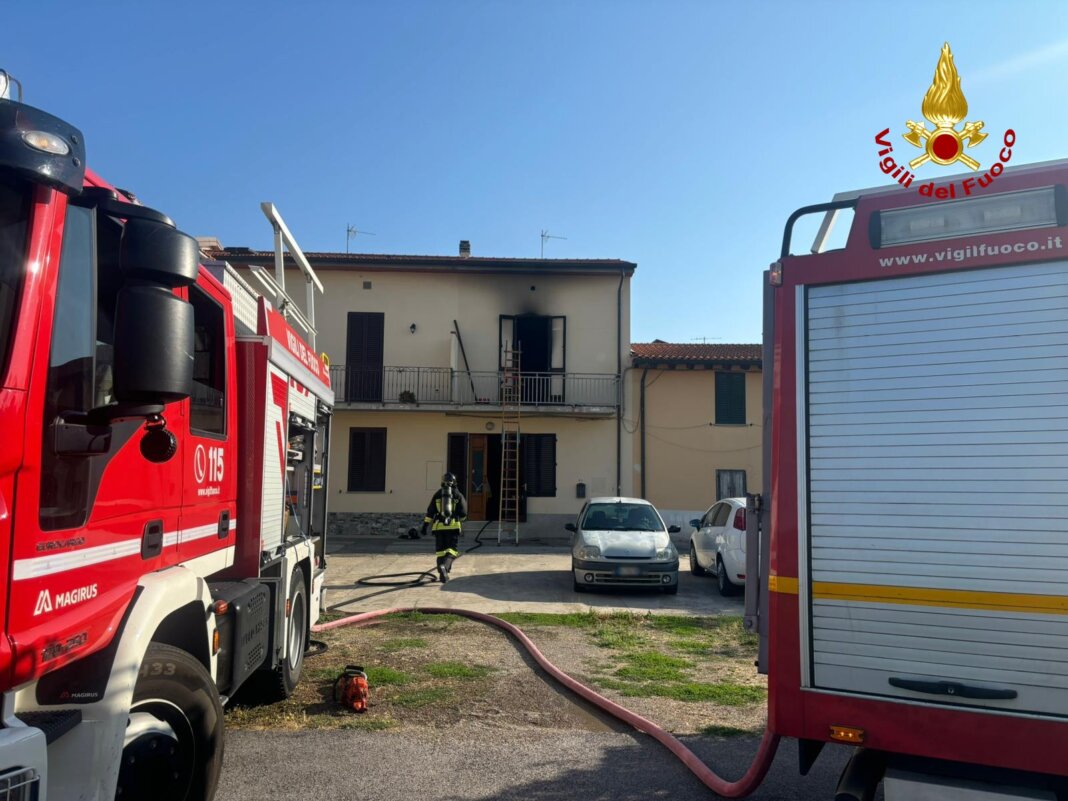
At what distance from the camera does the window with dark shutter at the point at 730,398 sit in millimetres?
20766

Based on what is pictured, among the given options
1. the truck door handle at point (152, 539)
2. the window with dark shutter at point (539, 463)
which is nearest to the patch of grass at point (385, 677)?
the truck door handle at point (152, 539)

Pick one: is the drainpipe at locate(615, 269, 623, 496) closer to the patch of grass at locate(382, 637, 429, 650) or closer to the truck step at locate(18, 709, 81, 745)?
the patch of grass at locate(382, 637, 429, 650)

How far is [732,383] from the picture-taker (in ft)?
68.6

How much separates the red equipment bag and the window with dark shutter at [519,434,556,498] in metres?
14.6

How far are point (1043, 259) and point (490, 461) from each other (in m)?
18.0

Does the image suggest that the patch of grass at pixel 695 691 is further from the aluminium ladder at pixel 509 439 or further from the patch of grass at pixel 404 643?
the aluminium ladder at pixel 509 439

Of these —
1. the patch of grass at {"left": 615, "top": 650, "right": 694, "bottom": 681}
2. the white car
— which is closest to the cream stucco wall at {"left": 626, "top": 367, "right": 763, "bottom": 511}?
the white car

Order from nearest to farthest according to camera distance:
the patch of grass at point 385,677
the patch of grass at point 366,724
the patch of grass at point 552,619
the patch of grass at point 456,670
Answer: the patch of grass at point 366,724
the patch of grass at point 385,677
the patch of grass at point 456,670
the patch of grass at point 552,619

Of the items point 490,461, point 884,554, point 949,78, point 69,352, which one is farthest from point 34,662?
point 490,461

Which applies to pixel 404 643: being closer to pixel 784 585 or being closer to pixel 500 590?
pixel 500 590

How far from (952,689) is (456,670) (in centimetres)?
455

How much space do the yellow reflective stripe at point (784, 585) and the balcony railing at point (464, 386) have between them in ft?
55.4

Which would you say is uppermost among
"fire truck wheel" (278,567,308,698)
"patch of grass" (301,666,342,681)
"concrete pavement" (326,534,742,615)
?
"fire truck wheel" (278,567,308,698)

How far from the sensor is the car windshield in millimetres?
11719
